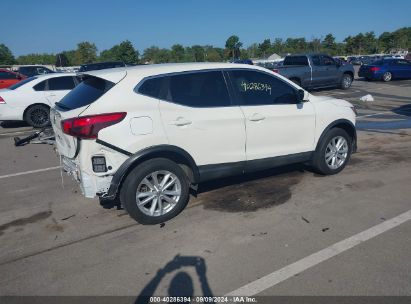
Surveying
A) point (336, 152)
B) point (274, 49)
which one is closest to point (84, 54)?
point (274, 49)

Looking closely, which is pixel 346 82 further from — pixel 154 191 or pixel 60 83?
pixel 154 191

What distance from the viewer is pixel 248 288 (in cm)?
313

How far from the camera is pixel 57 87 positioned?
1148 centimetres

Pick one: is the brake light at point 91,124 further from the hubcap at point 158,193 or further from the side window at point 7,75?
the side window at point 7,75

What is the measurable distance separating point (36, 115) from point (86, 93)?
313 inches

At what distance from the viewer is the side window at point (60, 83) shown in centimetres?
1142

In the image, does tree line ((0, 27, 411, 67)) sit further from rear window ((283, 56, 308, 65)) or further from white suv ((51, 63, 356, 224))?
white suv ((51, 63, 356, 224))

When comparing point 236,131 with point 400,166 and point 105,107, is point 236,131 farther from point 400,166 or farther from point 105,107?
point 400,166

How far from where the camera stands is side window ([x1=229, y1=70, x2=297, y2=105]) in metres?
4.91

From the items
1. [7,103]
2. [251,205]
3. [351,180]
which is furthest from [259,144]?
[7,103]

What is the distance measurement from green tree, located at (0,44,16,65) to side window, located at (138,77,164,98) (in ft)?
360

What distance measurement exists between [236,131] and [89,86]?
1.84 metres

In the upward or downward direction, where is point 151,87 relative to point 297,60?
downward

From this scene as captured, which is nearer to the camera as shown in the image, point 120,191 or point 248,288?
point 248,288
